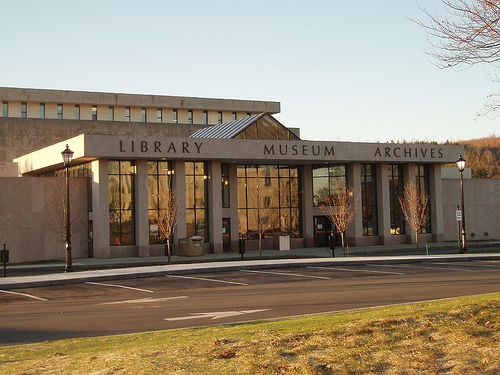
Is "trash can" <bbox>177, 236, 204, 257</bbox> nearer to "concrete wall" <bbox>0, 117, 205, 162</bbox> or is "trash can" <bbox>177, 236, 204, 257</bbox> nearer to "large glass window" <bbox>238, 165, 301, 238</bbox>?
"large glass window" <bbox>238, 165, 301, 238</bbox>

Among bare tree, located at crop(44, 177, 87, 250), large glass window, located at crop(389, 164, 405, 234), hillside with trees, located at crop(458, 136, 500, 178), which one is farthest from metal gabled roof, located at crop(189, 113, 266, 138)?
hillside with trees, located at crop(458, 136, 500, 178)

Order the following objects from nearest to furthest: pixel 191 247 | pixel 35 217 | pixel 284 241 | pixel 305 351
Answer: pixel 305 351
pixel 35 217
pixel 191 247
pixel 284 241

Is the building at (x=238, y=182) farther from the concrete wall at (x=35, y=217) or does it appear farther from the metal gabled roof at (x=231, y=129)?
the concrete wall at (x=35, y=217)

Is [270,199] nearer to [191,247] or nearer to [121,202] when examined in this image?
[191,247]

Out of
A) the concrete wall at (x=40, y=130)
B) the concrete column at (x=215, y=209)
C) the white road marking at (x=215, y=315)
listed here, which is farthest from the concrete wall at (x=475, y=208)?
the white road marking at (x=215, y=315)

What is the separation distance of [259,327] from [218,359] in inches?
135

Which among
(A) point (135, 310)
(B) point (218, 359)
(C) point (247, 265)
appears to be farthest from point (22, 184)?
(B) point (218, 359)

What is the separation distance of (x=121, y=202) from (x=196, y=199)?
474cm

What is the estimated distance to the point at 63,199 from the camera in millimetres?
34719

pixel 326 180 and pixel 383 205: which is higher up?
pixel 326 180

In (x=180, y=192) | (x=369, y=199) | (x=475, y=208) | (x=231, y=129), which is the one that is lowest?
(x=475, y=208)

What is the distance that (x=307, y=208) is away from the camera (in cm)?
4178

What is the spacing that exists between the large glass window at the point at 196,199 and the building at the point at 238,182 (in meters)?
0.06


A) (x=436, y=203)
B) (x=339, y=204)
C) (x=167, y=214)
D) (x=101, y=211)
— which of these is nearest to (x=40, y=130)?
(x=101, y=211)
